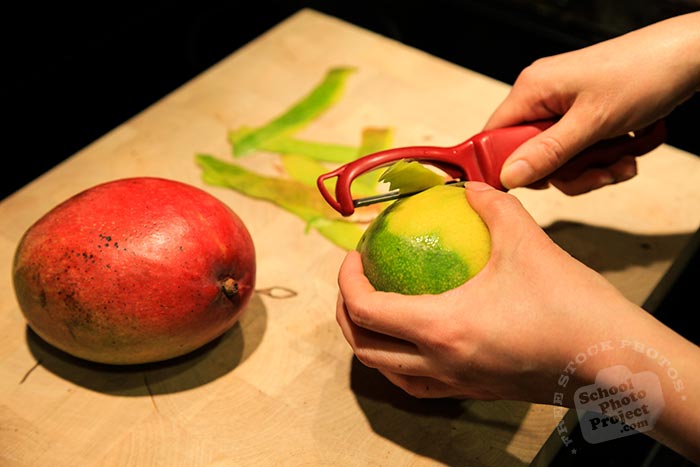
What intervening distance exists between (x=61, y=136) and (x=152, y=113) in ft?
2.78

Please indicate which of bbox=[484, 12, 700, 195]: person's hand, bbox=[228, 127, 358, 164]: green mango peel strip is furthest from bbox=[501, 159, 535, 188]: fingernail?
bbox=[228, 127, 358, 164]: green mango peel strip

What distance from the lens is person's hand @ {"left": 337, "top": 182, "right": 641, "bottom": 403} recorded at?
83 centimetres

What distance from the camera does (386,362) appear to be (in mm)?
933

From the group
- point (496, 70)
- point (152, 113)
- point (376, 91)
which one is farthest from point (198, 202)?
point (496, 70)

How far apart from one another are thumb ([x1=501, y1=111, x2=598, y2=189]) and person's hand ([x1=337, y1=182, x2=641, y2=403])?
0.21 meters

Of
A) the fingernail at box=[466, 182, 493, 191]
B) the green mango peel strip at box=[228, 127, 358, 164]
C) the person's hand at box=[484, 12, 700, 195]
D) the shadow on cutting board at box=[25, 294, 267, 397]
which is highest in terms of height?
the person's hand at box=[484, 12, 700, 195]

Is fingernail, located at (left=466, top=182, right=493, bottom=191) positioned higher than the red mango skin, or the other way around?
fingernail, located at (left=466, top=182, right=493, bottom=191)

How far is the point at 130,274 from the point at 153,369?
0.20 metres

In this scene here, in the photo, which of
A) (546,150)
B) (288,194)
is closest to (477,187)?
(546,150)

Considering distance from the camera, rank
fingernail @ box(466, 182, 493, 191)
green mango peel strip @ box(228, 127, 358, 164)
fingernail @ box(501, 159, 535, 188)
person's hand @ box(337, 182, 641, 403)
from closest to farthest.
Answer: person's hand @ box(337, 182, 641, 403) → fingernail @ box(466, 182, 493, 191) → fingernail @ box(501, 159, 535, 188) → green mango peel strip @ box(228, 127, 358, 164)

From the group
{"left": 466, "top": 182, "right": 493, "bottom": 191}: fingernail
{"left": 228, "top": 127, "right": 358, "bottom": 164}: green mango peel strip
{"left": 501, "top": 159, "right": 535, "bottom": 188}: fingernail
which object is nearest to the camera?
{"left": 466, "top": 182, "right": 493, "bottom": 191}: fingernail

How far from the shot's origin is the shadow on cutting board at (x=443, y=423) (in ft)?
3.38

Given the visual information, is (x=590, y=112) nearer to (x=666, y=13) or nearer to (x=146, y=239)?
(x=146, y=239)

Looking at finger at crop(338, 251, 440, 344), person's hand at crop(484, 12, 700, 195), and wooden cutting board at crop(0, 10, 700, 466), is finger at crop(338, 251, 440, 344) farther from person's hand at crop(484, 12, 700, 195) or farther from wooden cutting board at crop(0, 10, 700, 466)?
person's hand at crop(484, 12, 700, 195)
